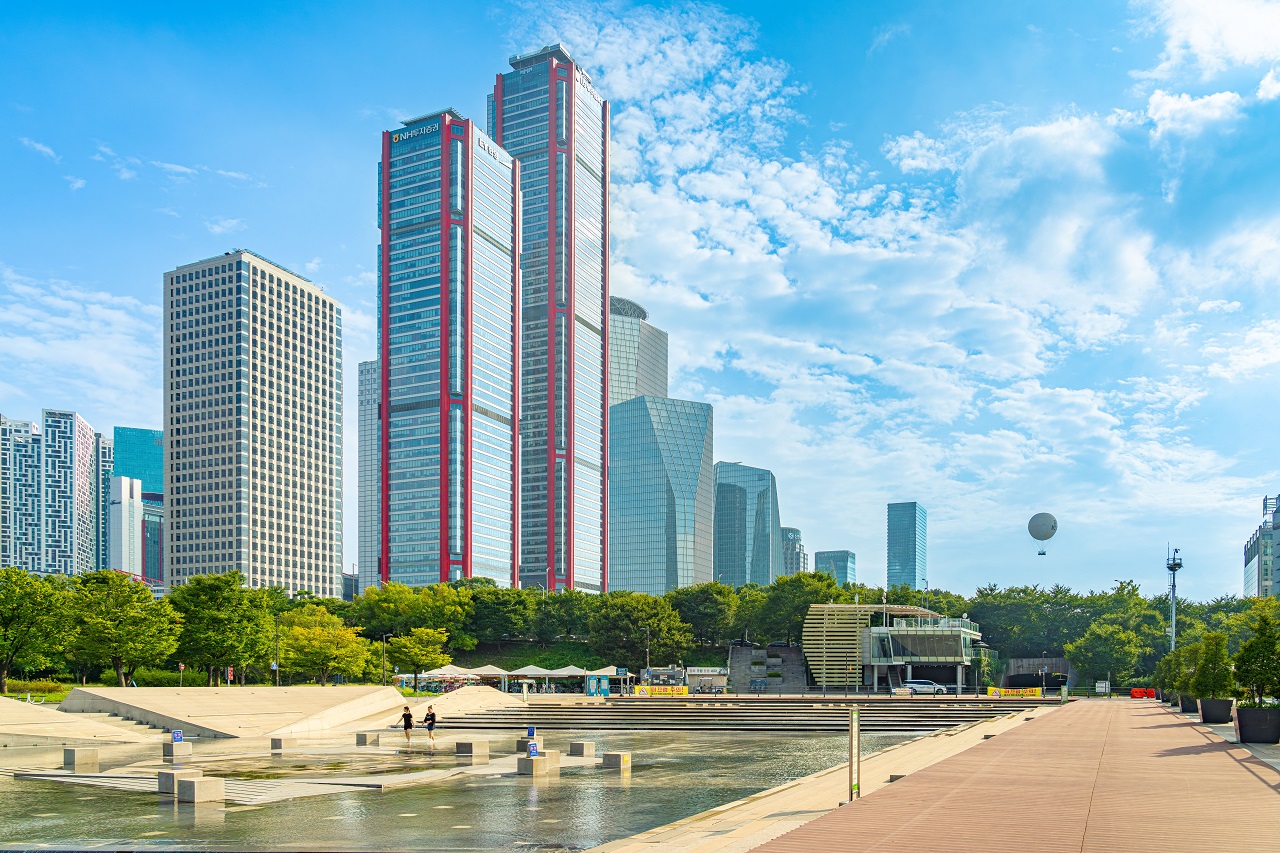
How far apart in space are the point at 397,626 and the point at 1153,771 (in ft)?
383

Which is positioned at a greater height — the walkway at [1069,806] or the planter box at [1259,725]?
the walkway at [1069,806]

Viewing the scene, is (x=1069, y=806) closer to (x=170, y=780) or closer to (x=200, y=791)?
(x=200, y=791)

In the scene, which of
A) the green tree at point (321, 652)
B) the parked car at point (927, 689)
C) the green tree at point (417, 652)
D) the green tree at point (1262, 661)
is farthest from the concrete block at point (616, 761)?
the parked car at point (927, 689)

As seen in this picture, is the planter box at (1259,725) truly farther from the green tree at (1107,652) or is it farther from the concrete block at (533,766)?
the green tree at (1107,652)

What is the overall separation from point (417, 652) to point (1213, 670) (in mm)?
69614

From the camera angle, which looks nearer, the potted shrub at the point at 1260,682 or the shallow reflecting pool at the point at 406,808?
the shallow reflecting pool at the point at 406,808

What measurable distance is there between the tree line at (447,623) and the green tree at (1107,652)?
14 centimetres

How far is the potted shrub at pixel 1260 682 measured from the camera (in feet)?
104

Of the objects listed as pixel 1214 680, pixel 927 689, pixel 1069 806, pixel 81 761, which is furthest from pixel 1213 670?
pixel 927 689

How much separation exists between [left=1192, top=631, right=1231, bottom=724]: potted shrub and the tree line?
5498cm

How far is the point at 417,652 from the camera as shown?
314 ft

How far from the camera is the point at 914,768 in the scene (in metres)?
27.8

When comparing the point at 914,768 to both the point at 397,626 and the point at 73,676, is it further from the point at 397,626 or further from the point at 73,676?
the point at 397,626

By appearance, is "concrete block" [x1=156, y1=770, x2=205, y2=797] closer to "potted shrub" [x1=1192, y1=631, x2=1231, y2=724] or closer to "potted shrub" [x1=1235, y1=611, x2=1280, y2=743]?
"potted shrub" [x1=1235, y1=611, x2=1280, y2=743]
